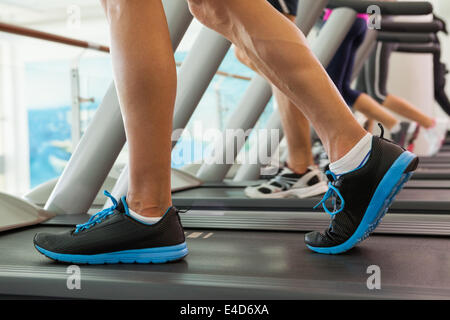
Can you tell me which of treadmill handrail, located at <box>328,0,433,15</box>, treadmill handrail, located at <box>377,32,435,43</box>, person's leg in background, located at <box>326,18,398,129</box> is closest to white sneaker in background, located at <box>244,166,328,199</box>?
person's leg in background, located at <box>326,18,398,129</box>

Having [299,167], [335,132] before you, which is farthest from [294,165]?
[335,132]

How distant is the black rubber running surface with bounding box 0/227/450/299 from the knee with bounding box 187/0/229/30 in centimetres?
53

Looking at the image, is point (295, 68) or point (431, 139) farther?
point (431, 139)

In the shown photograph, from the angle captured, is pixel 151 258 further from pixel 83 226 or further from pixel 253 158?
pixel 253 158

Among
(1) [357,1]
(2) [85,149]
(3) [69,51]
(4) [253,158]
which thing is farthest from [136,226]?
(3) [69,51]

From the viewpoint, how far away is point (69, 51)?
9414mm

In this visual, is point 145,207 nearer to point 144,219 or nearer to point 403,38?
point 144,219

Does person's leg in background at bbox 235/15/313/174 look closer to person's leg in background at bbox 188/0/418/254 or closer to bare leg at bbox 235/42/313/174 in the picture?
bare leg at bbox 235/42/313/174

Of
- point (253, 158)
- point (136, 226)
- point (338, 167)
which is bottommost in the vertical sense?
point (253, 158)

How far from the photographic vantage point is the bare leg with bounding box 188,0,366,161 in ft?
3.16

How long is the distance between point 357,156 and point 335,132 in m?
0.07

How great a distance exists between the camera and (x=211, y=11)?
1036 millimetres

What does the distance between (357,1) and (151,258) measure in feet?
5.95

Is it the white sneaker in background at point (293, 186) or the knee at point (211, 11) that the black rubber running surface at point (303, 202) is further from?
the knee at point (211, 11)
